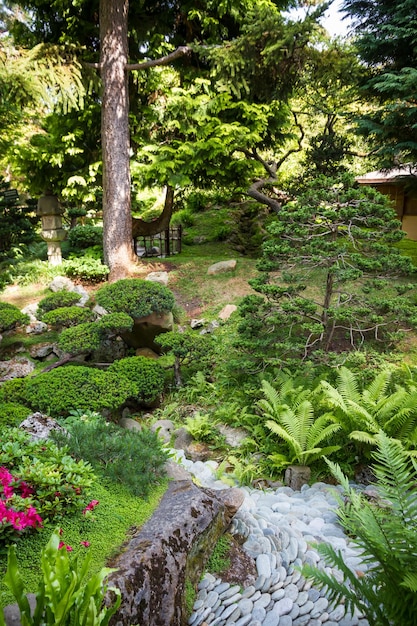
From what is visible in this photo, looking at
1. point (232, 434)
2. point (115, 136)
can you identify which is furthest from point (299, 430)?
point (115, 136)

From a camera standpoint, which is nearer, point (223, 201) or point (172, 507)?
point (172, 507)

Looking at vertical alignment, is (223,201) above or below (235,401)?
above

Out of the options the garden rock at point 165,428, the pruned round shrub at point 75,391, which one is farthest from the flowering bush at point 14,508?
the garden rock at point 165,428

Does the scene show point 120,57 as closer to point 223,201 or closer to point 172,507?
point 223,201

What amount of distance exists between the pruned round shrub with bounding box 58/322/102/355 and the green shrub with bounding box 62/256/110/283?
10.5ft

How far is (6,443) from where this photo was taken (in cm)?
280

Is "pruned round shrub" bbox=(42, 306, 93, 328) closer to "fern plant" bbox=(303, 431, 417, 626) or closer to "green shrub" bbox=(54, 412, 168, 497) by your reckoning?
"green shrub" bbox=(54, 412, 168, 497)

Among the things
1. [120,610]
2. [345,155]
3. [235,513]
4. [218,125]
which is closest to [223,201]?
[345,155]

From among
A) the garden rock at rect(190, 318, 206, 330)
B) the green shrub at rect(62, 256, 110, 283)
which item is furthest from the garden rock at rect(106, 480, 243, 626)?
the green shrub at rect(62, 256, 110, 283)

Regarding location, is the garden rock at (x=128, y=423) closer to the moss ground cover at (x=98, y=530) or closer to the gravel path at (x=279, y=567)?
the gravel path at (x=279, y=567)

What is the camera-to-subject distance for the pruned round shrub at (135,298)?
641 cm

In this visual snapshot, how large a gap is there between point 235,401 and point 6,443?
3.49m

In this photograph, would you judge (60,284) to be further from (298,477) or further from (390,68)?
(390,68)

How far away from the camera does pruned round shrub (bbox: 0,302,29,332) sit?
6.48 m
